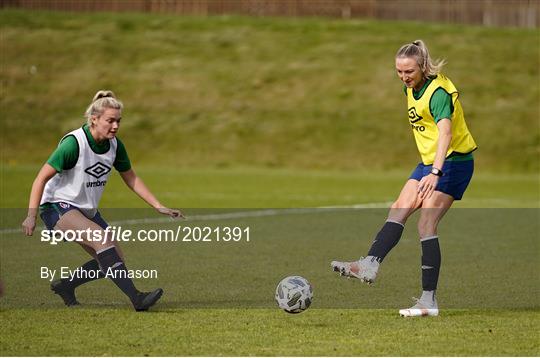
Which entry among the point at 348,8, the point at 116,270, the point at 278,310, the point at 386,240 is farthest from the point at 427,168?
the point at 348,8

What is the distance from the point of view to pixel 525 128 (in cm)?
3316

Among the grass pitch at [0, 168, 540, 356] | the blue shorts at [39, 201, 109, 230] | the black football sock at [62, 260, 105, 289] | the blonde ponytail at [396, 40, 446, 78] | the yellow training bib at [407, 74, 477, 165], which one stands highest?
the blonde ponytail at [396, 40, 446, 78]

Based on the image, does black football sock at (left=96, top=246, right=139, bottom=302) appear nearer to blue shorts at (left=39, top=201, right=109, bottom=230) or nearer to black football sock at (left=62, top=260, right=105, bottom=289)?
blue shorts at (left=39, top=201, right=109, bottom=230)

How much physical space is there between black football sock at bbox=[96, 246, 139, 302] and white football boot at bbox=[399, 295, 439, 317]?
213 centimetres

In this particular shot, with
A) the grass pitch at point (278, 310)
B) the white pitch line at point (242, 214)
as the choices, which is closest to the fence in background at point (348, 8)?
the white pitch line at point (242, 214)

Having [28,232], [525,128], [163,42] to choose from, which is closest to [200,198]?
[28,232]

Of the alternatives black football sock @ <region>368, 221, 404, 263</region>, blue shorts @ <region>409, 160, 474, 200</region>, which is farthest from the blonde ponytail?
black football sock @ <region>368, 221, 404, 263</region>

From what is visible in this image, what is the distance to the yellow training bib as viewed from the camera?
937 cm

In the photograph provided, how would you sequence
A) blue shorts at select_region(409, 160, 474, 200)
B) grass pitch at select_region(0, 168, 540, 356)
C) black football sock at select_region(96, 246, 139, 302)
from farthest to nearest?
blue shorts at select_region(409, 160, 474, 200), black football sock at select_region(96, 246, 139, 302), grass pitch at select_region(0, 168, 540, 356)

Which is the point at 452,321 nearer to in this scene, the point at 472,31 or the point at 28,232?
the point at 28,232

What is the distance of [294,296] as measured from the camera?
30.6 feet

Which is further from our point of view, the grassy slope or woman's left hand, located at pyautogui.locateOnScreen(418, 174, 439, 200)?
the grassy slope

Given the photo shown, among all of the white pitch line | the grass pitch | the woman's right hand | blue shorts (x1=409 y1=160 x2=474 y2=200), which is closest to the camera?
the grass pitch

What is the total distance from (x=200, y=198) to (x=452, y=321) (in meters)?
12.6
